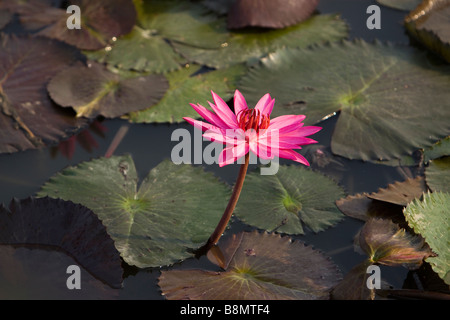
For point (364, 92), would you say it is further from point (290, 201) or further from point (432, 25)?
point (290, 201)

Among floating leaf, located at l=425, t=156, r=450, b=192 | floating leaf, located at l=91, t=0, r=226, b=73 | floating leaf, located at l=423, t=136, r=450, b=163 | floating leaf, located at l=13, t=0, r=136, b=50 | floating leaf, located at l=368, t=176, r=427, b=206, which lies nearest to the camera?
floating leaf, located at l=368, t=176, r=427, b=206

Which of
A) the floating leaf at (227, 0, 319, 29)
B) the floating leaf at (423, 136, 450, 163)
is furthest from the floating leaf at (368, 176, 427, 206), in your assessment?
the floating leaf at (227, 0, 319, 29)

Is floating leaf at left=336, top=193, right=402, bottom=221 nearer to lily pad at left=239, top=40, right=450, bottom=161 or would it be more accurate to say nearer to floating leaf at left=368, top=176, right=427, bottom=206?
floating leaf at left=368, top=176, right=427, bottom=206

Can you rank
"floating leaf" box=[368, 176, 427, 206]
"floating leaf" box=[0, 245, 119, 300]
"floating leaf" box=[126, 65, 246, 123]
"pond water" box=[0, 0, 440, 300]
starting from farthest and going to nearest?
"floating leaf" box=[126, 65, 246, 123] < "floating leaf" box=[368, 176, 427, 206] < "pond water" box=[0, 0, 440, 300] < "floating leaf" box=[0, 245, 119, 300]

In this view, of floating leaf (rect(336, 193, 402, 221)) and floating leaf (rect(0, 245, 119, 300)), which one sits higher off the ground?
floating leaf (rect(336, 193, 402, 221))

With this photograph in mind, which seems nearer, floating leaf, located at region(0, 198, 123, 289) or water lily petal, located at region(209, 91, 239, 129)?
water lily petal, located at region(209, 91, 239, 129)

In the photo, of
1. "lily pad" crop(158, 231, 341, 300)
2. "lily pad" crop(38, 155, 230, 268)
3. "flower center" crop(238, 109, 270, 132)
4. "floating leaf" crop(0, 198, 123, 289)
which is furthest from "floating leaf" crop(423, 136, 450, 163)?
"floating leaf" crop(0, 198, 123, 289)

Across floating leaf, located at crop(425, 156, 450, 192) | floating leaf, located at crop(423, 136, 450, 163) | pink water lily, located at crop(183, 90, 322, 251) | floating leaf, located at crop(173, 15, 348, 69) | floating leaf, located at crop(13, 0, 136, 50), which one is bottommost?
floating leaf, located at crop(425, 156, 450, 192)
